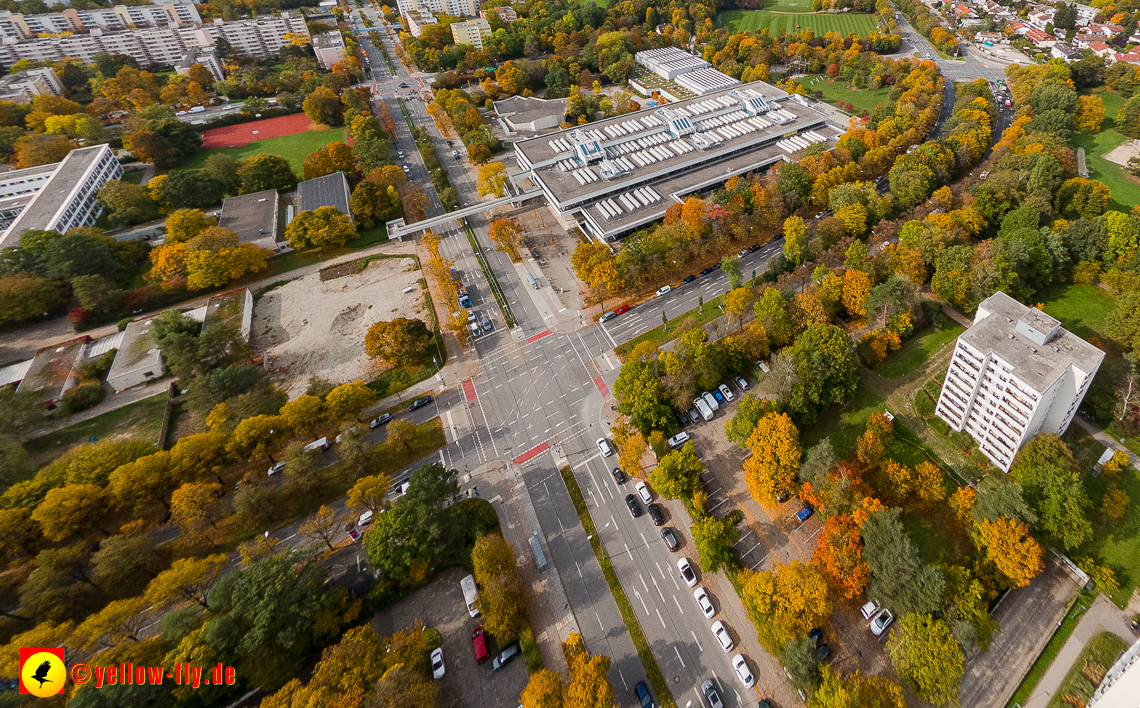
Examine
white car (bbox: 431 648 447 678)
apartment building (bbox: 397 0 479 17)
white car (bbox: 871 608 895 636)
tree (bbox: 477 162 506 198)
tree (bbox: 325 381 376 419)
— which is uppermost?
apartment building (bbox: 397 0 479 17)

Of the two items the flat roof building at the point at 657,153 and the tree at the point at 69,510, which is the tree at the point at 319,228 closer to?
the flat roof building at the point at 657,153

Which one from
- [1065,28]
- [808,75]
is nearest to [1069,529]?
[808,75]

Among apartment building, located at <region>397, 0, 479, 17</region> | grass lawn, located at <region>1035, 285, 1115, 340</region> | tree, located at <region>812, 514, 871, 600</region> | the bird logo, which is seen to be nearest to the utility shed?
the bird logo

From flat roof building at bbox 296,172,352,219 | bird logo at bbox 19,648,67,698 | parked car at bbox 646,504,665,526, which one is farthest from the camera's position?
flat roof building at bbox 296,172,352,219

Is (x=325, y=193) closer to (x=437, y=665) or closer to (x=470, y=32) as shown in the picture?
(x=437, y=665)

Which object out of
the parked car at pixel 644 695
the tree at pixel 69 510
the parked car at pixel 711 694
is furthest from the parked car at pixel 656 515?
the tree at pixel 69 510

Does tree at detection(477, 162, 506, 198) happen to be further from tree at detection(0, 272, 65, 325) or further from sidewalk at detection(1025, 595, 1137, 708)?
sidewalk at detection(1025, 595, 1137, 708)
